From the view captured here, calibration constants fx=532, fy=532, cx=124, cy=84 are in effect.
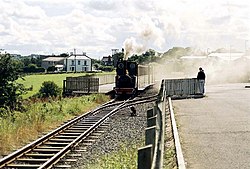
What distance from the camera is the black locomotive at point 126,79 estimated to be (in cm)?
3684

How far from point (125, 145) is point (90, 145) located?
3.44 feet

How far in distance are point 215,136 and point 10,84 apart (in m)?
16.5

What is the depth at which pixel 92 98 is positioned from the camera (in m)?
34.1

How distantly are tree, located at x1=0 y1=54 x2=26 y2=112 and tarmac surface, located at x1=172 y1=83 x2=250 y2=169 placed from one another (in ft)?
28.5

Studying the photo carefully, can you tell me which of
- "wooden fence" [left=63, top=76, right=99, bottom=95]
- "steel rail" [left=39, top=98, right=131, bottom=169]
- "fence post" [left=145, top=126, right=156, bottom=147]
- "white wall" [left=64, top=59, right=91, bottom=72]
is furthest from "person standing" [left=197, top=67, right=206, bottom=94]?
"white wall" [left=64, top=59, right=91, bottom=72]

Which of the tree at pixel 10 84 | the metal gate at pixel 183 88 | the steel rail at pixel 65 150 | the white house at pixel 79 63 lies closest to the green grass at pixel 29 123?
the steel rail at pixel 65 150

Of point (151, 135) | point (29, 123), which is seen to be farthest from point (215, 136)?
point (151, 135)

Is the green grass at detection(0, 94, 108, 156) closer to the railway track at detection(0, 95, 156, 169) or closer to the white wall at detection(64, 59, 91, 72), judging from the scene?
the railway track at detection(0, 95, 156, 169)

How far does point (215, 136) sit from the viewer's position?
15164 mm

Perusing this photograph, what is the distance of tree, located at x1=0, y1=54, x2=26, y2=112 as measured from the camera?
27.8 meters

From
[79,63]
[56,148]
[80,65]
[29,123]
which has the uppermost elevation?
[79,63]

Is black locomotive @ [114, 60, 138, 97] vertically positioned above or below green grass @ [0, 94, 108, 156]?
above

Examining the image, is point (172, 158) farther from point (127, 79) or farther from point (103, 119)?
point (127, 79)

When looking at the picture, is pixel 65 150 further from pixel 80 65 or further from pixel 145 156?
pixel 80 65
